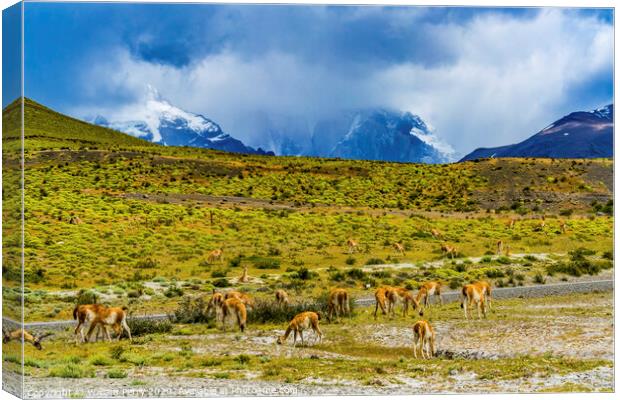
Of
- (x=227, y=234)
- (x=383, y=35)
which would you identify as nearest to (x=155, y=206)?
(x=227, y=234)

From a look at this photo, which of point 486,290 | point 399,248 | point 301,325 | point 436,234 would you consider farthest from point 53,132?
point 301,325

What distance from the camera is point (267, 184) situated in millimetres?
41375

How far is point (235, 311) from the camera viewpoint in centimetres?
2083

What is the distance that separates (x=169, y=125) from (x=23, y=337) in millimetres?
7414

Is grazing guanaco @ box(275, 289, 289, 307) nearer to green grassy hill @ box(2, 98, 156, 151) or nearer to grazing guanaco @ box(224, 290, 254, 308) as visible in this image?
grazing guanaco @ box(224, 290, 254, 308)

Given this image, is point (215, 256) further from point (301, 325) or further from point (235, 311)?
point (301, 325)

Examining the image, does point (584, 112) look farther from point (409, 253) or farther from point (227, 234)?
point (227, 234)

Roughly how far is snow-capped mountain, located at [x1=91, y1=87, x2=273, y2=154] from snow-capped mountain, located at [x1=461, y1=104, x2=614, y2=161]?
18.7ft

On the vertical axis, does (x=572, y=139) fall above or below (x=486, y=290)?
above

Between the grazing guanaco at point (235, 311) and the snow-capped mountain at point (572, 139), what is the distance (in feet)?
20.2

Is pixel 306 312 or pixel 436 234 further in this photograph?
pixel 436 234

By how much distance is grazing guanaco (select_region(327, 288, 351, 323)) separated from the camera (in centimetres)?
2194

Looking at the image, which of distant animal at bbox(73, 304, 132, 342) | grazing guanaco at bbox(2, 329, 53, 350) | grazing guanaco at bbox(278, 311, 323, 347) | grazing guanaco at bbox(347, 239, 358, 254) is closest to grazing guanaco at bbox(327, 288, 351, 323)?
grazing guanaco at bbox(278, 311, 323, 347)

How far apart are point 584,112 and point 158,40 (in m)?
9.29
